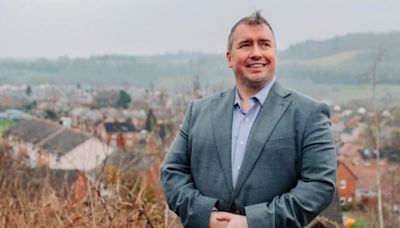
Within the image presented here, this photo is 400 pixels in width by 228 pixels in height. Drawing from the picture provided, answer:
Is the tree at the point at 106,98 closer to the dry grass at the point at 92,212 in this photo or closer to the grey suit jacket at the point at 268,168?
the dry grass at the point at 92,212

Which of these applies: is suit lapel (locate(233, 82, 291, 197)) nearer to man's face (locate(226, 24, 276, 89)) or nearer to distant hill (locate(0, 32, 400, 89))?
man's face (locate(226, 24, 276, 89))

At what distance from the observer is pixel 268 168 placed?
2.05 metres

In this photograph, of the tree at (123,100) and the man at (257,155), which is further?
the tree at (123,100)

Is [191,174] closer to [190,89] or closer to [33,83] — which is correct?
[190,89]

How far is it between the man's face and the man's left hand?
1.36 feet

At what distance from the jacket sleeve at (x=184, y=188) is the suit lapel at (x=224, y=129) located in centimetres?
11

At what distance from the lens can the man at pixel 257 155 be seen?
78.8 inches

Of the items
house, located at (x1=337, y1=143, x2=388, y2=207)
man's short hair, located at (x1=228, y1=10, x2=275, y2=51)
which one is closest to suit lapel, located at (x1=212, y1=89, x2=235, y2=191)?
man's short hair, located at (x1=228, y1=10, x2=275, y2=51)

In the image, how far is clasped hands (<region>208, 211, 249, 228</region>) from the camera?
79.4 inches

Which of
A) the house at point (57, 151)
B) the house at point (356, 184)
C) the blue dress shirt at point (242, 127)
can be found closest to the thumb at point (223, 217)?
the blue dress shirt at point (242, 127)

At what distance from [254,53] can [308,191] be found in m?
0.45

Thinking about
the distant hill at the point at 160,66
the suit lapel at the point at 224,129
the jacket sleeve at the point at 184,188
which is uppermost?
the suit lapel at the point at 224,129

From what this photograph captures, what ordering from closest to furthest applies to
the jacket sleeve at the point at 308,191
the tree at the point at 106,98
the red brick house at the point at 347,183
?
1. the jacket sleeve at the point at 308,191
2. the red brick house at the point at 347,183
3. the tree at the point at 106,98

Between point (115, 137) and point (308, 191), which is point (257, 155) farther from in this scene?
point (115, 137)
